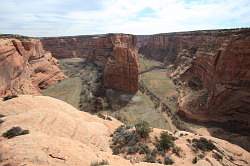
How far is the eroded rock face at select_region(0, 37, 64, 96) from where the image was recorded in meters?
37.3

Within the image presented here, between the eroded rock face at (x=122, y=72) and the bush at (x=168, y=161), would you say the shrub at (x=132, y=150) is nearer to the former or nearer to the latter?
the bush at (x=168, y=161)

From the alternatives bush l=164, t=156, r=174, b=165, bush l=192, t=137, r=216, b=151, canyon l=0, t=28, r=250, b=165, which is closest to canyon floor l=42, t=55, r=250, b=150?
canyon l=0, t=28, r=250, b=165

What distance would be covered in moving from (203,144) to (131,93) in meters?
30.5

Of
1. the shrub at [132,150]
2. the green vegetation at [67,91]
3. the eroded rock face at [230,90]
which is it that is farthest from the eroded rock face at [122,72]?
the shrub at [132,150]

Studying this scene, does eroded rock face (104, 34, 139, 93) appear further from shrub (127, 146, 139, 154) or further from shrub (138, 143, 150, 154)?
shrub (127, 146, 139, 154)

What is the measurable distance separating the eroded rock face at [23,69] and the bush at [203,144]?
22.9m

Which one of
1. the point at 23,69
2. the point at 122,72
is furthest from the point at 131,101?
the point at 23,69

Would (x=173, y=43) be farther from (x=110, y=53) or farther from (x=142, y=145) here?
(x=142, y=145)

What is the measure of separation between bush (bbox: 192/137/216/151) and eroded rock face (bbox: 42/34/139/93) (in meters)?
30.3

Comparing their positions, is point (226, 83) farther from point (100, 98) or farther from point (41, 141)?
point (41, 141)

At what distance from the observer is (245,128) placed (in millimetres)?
38469

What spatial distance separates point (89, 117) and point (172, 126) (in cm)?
2091

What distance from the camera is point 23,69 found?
4453 centimetres

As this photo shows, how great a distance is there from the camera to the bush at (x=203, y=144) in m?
21.8
